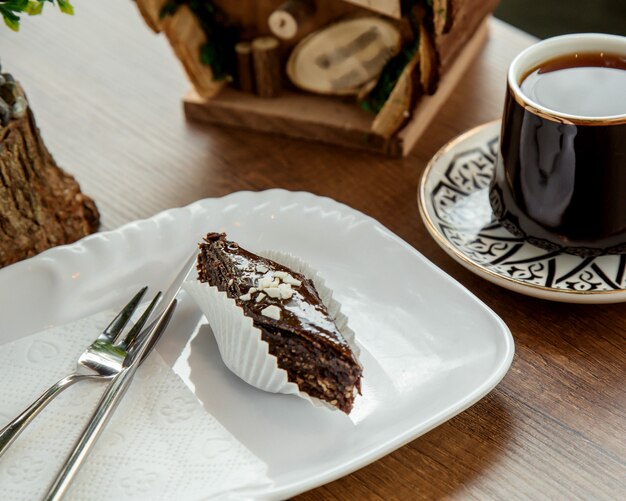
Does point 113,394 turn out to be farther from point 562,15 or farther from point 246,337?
point 562,15

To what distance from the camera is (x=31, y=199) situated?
2.99 ft

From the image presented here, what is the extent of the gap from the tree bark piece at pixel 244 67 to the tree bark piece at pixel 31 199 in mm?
316

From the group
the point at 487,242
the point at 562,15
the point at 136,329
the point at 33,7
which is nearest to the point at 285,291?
the point at 136,329

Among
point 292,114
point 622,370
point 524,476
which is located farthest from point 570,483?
point 292,114

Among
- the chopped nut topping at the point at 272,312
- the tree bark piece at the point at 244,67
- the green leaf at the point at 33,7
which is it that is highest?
the green leaf at the point at 33,7

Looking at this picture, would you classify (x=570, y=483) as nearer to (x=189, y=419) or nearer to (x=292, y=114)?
(x=189, y=419)

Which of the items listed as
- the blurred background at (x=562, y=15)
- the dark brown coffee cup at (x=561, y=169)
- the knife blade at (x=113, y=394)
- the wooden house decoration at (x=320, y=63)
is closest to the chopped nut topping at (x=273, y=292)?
the knife blade at (x=113, y=394)

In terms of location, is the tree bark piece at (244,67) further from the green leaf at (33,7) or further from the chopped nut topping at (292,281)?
the chopped nut topping at (292,281)

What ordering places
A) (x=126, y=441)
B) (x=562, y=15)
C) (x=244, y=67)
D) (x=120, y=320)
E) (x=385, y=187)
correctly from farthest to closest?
(x=562, y=15) → (x=244, y=67) → (x=385, y=187) → (x=120, y=320) → (x=126, y=441)

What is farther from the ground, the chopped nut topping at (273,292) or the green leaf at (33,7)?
the green leaf at (33,7)

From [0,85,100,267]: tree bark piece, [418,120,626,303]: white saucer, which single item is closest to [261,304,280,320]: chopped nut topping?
[418,120,626,303]: white saucer

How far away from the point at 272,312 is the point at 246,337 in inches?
1.3

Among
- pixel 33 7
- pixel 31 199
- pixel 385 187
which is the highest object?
pixel 33 7

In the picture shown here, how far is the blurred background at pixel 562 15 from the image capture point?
2.35 meters
